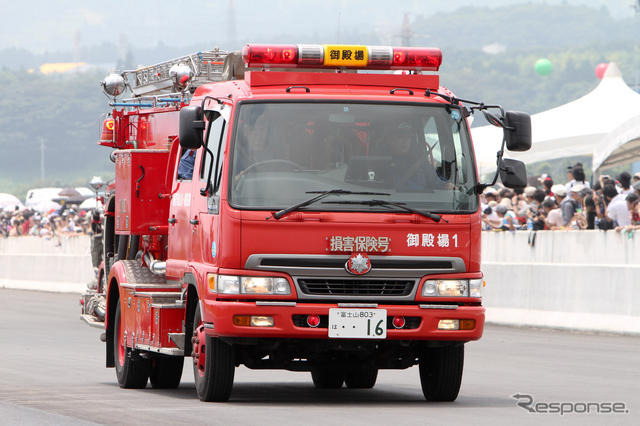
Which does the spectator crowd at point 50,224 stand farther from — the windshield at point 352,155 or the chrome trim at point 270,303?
the chrome trim at point 270,303

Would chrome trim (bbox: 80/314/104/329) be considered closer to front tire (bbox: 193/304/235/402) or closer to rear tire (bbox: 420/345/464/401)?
front tire (bbox: 193/304/235/402)

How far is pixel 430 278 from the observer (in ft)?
37.2

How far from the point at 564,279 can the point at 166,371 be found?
9.69 meters

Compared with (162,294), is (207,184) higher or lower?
higher

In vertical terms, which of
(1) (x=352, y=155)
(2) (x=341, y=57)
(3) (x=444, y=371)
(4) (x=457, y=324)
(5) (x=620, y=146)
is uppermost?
(5) (x=620, y=146)

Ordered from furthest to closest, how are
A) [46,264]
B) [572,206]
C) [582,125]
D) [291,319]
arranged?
1. [46,264]
2. [582,125]
3. [572,206]
4. [291,319]

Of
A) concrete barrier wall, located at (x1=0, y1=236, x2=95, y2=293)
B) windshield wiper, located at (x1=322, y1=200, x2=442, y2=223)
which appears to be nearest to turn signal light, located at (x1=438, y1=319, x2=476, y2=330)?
windshield wiper, located at (x1=322, y1=200, x2=442, y2=223)

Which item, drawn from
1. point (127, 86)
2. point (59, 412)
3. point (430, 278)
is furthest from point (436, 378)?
point (127, 86)

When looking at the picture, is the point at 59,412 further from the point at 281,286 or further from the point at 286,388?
the point at 286,388

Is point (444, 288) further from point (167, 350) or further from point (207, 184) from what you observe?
point (167, 350)

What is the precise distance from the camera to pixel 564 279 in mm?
22016

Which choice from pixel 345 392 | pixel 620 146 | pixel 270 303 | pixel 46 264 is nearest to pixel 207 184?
pixel 270 303

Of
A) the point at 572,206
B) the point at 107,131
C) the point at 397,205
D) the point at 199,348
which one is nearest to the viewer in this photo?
the point at 397,205

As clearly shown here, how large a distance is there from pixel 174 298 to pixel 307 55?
98.1 inches
